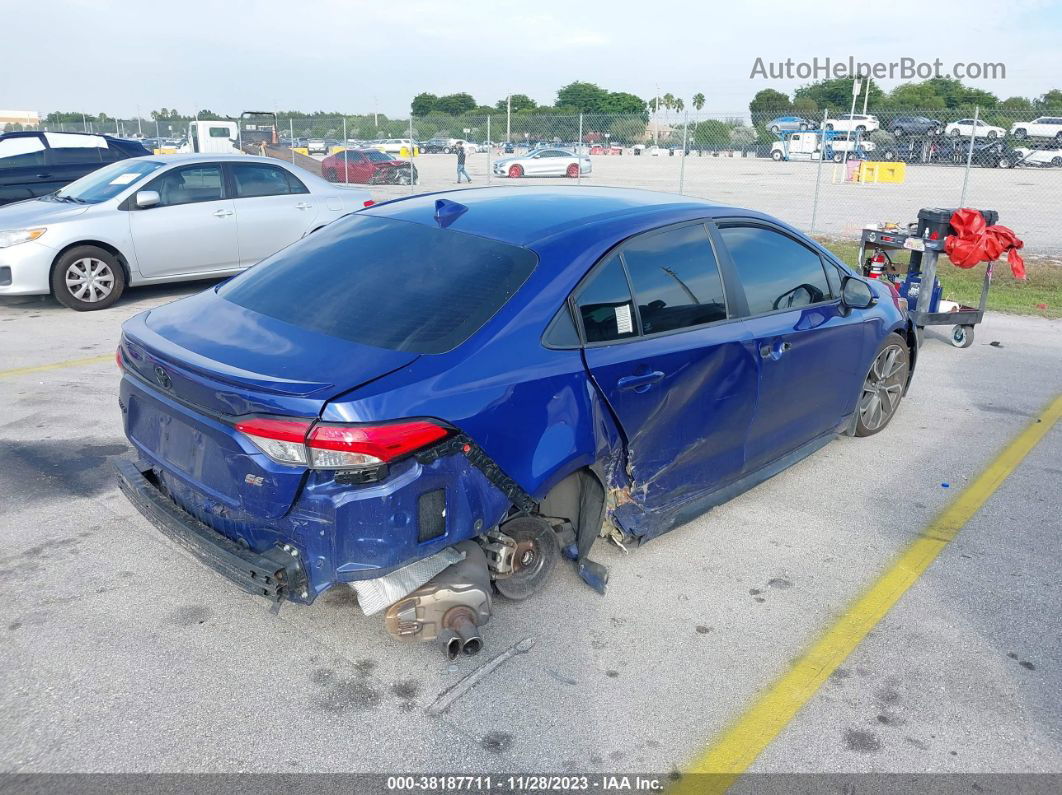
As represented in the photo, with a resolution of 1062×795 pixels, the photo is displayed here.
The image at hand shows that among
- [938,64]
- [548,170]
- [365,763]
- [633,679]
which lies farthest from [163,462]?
[938,64]

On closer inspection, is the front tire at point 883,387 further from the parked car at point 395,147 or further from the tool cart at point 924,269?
the parked car at point 395,147

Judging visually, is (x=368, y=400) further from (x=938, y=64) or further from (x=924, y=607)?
(x=938, y=64)

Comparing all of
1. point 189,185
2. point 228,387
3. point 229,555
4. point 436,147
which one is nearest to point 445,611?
point 229,555

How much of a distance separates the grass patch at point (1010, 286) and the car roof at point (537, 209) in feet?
25.0

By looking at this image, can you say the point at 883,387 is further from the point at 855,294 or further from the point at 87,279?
the point at 87,279

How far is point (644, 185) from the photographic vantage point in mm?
27891

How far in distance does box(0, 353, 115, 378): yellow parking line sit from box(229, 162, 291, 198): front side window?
3142 millimetres

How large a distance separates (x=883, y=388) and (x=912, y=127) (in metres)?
32.5

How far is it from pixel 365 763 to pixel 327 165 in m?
26.9

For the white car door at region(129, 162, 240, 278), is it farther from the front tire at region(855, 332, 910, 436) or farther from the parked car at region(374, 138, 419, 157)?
the parked car at region(374, 138, 419, 157)

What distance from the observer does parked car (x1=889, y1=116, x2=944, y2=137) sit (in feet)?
104

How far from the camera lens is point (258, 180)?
9.93 meters

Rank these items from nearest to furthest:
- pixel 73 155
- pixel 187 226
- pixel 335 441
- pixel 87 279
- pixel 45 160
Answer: pixel 335 441
pixel 87 279
pixel 187 226
pixel 45 160
pixel 73 155

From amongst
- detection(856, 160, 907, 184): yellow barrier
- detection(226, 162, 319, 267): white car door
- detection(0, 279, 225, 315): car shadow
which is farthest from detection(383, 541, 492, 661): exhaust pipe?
detection(856, 160, 907, 184): yellow barrier
